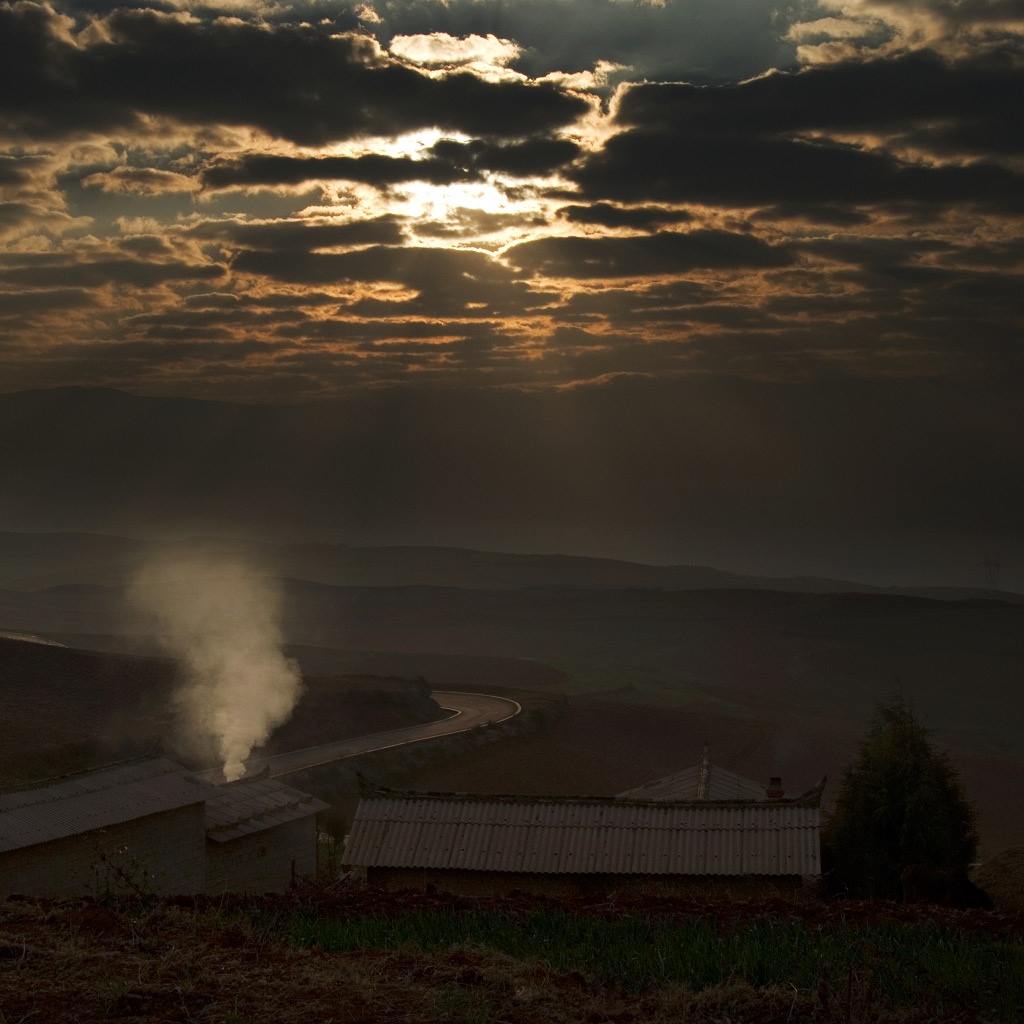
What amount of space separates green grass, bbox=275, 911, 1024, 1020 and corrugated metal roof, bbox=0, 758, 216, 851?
48.4ft

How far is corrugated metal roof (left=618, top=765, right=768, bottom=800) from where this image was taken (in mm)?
30406

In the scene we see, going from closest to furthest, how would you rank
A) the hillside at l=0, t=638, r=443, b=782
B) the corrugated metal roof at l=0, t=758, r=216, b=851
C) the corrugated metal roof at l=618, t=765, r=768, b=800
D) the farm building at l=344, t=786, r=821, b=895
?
→ 1. the farm building at l=344, t=786, r=821, b=895
2. the corrugated metal roof at l=0, t=758, r=216, b=851
3. the corrugated metal roof at l=618, t=765, r=768, b=800
4. the hillside at l=0, t=638, r=443, b=782

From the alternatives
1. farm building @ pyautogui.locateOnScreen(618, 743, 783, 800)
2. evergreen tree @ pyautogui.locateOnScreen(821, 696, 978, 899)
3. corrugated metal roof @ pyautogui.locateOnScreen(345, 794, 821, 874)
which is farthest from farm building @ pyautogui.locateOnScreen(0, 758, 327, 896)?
evergreen tree @ pyautogui.locateOnScreen(821, 696, 978, 899)

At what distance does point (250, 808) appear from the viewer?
29.7m

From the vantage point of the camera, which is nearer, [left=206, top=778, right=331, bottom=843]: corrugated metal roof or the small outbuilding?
the small outbuilding

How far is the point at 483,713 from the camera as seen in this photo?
84500mm

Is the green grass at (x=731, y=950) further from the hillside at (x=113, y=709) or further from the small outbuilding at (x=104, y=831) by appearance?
the hillside at (x=113, y=709)

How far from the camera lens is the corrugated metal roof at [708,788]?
30.4 meters

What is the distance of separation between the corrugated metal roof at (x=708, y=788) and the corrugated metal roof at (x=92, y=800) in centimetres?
1206

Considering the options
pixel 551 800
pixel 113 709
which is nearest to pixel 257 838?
pixel 551 800

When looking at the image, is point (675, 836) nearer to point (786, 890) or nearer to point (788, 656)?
point (786, 890)

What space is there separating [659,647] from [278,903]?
175 m

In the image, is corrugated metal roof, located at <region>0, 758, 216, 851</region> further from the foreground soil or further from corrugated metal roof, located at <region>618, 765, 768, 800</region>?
the foreground soil

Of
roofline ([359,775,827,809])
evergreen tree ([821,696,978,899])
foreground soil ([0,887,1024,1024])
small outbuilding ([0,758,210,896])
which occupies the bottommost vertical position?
foreground soil ([0,887,1024,1024])
